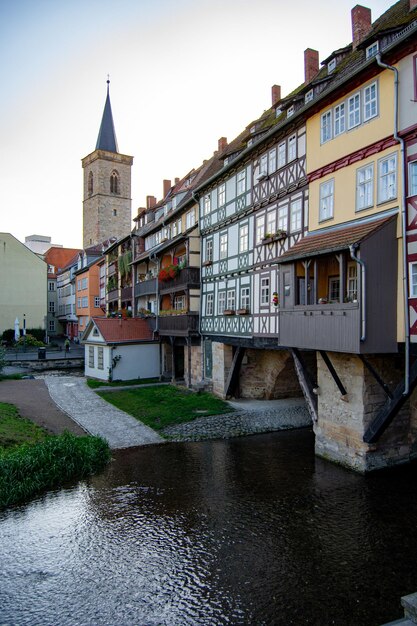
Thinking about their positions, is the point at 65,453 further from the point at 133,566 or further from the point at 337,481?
the point at 337,481

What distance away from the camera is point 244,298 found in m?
19.4

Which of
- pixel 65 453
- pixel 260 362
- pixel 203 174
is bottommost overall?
pixel 65 453

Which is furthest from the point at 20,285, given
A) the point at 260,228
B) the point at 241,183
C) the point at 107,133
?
the point at 260,228

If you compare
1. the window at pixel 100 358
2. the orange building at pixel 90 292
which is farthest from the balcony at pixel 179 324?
the orange building at pixel 90 292

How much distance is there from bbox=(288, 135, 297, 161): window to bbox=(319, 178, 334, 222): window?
2.30 m

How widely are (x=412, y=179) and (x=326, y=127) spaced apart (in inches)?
161

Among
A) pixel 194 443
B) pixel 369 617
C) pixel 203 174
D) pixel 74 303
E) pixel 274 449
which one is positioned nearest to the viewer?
pixel 369 617

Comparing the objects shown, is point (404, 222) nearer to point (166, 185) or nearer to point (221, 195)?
point (221, 195)

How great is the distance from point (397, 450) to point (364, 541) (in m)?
4.34

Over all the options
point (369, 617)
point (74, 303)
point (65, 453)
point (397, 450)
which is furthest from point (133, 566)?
point (74, 303)

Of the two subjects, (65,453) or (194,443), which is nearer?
(65,453)

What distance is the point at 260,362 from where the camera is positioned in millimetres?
21906

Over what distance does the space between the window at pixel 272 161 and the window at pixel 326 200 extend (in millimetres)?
3574

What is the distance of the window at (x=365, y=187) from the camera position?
1199 cm
